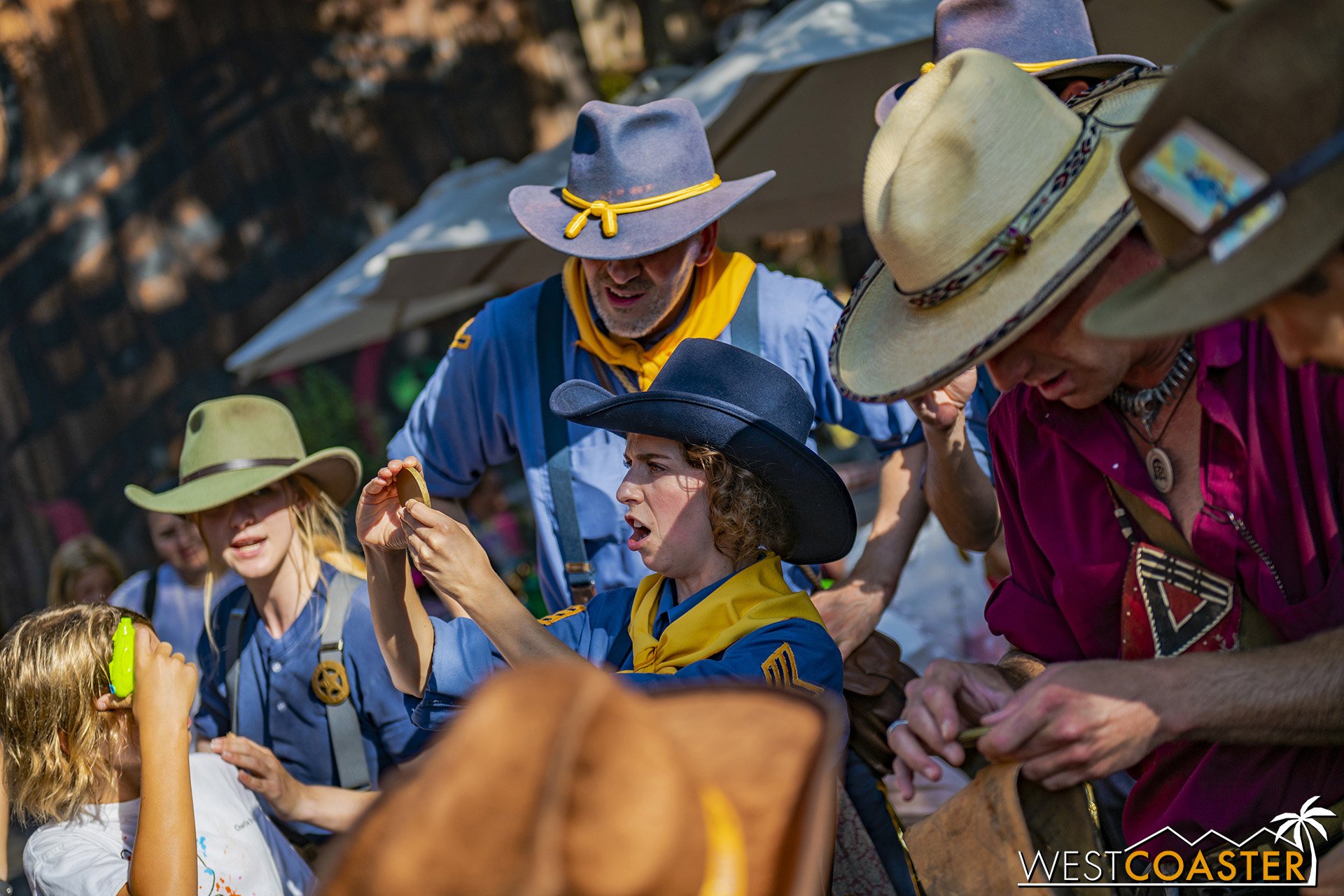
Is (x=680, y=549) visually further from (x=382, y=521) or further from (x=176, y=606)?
(x=176, y=606)

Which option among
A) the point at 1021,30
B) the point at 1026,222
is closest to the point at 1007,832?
the point at 1026,222

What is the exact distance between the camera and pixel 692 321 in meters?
3.18

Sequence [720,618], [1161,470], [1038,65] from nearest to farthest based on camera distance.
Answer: [1161,470] < [720,618] < [1038,65]

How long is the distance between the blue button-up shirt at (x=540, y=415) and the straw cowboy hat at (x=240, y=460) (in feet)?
1.07

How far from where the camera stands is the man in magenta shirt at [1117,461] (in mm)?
1701

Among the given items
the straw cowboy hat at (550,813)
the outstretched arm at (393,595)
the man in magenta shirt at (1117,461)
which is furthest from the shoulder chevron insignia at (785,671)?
the straw cowboy hat at (550,813)

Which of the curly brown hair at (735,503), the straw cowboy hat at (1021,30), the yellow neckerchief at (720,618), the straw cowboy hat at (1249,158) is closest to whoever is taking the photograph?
the straw cowboy hat at (1249,158)

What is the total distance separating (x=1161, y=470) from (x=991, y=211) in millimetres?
531

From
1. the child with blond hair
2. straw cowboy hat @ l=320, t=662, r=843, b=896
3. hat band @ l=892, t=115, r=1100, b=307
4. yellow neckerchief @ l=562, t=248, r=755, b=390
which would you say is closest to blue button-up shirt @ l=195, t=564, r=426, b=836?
the child with blond hair

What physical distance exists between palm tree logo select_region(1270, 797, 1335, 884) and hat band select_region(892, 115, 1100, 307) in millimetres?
952

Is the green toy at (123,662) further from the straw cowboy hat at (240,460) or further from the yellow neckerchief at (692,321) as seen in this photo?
the yellow neckerchief at (692,321)

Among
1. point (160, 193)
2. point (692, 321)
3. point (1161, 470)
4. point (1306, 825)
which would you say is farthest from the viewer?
point (160, 193)

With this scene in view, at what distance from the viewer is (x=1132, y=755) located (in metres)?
1.69

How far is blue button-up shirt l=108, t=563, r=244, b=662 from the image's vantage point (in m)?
4.55
